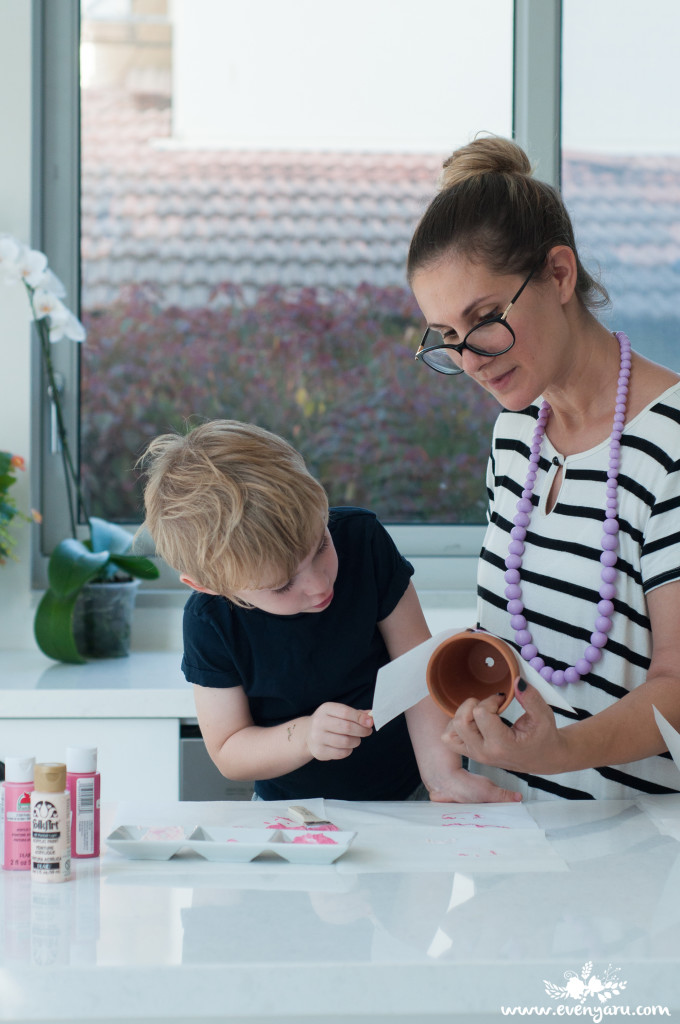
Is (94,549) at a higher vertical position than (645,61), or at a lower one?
lower

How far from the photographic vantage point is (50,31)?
2539mm

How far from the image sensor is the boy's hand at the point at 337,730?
124 cm

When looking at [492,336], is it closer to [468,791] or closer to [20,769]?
[468,791]

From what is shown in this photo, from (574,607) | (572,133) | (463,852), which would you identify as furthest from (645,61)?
(463,852)

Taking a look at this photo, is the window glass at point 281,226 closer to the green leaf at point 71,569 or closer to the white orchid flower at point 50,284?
the white orchid flower at point 50,284

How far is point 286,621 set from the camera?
1.43 metres

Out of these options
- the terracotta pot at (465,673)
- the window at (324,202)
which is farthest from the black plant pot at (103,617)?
the terracotta pot at (465,673)

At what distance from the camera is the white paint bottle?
3.37 ft

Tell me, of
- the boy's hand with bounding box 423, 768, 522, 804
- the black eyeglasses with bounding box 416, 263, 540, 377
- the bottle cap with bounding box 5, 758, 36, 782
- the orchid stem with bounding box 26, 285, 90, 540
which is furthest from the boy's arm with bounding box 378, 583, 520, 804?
the orchid stem with bounding box 26, 285, 90, 540

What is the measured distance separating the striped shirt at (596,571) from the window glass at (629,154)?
54.6 inches

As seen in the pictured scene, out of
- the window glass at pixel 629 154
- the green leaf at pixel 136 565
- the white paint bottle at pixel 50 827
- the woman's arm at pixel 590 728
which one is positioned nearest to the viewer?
the white paint bottle at pixel 50 827

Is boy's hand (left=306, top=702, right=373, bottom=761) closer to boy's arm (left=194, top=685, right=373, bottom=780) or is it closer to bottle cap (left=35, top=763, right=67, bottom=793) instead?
boy's arm (left=194, top=685, right=373, bottom=780)

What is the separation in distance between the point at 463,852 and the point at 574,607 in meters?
0.40

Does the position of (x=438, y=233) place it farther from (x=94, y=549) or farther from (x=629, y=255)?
(x=629, y=255)
